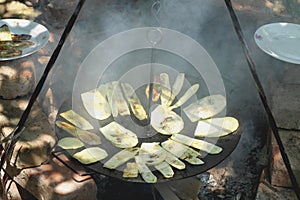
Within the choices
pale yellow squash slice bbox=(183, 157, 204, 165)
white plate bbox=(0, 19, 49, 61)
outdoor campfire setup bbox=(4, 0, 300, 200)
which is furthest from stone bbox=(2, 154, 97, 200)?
white plate bbox=(0, 19, 49, 61)

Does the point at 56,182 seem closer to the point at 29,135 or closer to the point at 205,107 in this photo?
the point at 29,135

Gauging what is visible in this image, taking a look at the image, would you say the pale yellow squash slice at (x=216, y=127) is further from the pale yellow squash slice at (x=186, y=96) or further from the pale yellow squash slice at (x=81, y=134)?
the pale yellow squash slice at (x=81, y=134)

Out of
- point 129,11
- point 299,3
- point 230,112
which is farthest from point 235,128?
point 299,3

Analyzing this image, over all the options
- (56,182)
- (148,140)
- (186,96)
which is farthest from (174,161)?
(56,182)

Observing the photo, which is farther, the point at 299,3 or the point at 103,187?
the point at 299,3

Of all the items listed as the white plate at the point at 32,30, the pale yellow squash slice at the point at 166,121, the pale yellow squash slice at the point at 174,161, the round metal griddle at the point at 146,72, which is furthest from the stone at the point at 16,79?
the pale yellow squash slice at the point at 174,161

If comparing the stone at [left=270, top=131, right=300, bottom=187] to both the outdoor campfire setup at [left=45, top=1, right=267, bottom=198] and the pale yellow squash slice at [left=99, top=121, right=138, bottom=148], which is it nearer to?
the outdoor campfire setup at [left=45, top=1, right=267, bottom=198]

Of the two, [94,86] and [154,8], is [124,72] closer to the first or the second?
[94,86]
